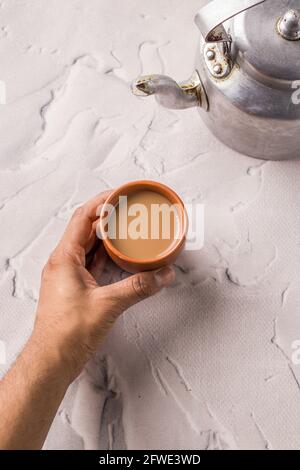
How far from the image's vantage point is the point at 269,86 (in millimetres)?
626

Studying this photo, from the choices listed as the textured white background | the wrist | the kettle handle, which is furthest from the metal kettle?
the wrist

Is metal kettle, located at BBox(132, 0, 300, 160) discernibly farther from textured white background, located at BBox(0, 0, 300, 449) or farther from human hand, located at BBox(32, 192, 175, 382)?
human hand, located at BBox(32, 192, 175, 382)

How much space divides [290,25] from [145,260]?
0.32 m

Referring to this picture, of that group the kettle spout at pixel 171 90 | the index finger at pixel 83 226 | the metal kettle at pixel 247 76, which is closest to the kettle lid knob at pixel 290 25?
the metal kettle at pixel 247 76

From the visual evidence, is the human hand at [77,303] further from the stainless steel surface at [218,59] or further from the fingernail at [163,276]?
the stainless steel surface at [218,59]

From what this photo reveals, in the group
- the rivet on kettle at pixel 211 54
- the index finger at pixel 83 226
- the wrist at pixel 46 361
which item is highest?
the rivet on kettle at pixel 211 54

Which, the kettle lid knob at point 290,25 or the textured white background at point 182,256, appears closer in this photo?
the kettle lid knob at point 290,25

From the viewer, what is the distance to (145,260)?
60 centimetres

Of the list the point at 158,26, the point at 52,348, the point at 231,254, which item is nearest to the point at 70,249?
the point at 52,348

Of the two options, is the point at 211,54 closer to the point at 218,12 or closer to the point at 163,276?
the point at 218,12

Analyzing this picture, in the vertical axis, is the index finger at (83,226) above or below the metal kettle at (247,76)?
below

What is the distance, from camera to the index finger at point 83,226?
70cm

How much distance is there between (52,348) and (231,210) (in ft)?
1.09

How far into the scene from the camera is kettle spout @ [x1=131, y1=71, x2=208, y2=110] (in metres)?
0.65
